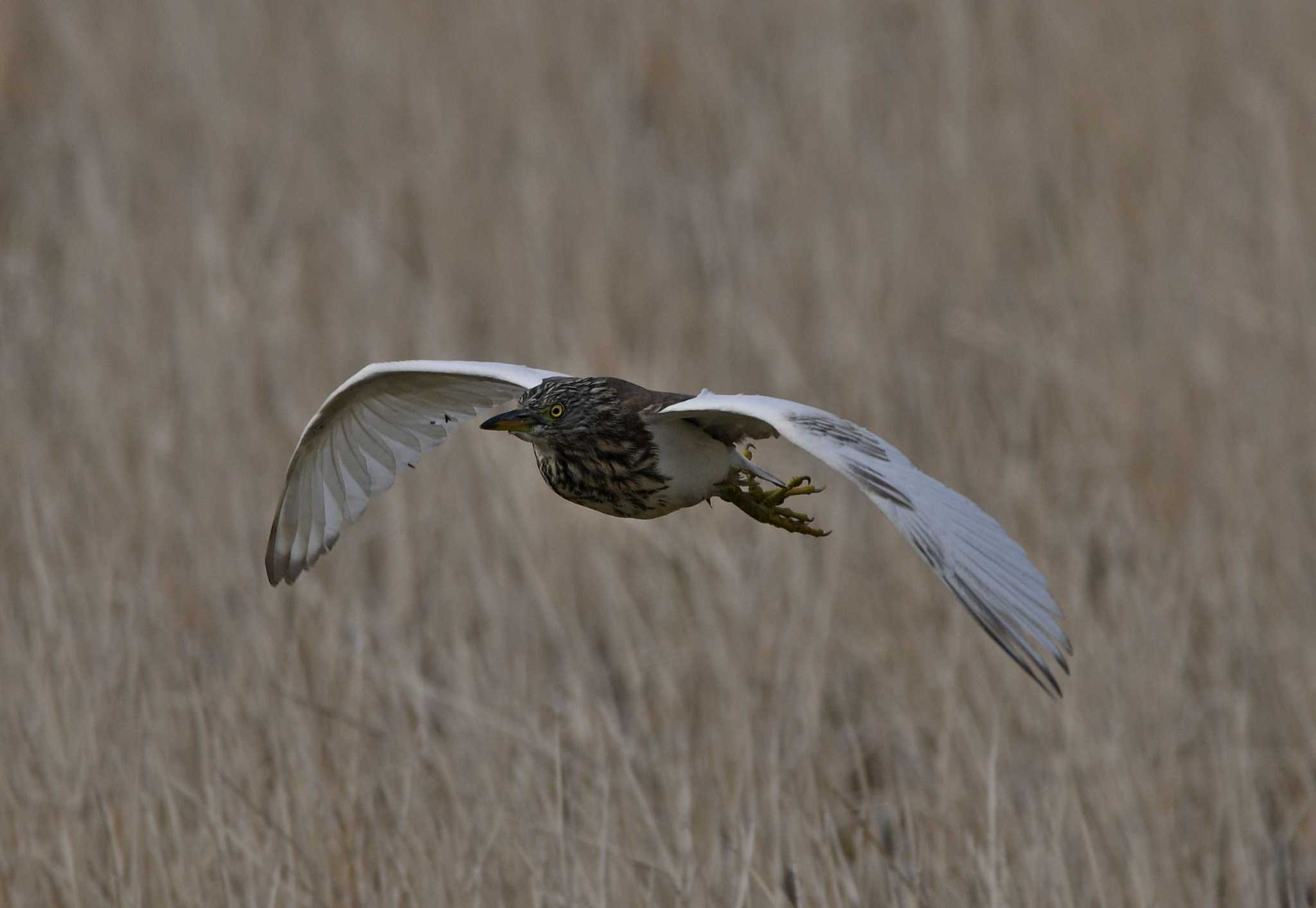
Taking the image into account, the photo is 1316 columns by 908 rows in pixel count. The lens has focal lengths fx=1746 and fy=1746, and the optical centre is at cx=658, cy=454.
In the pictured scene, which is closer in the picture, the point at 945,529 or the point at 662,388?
the point at 945,529

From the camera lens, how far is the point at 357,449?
122 inches

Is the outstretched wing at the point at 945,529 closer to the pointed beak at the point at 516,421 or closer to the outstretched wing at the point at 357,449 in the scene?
the pointed beak at the point at 516,421

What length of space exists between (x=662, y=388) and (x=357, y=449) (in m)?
2.10

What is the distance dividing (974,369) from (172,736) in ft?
8.66

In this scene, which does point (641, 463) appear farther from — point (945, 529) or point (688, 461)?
point (945, 529)

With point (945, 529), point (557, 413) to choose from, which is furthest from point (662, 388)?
point (945, 529)

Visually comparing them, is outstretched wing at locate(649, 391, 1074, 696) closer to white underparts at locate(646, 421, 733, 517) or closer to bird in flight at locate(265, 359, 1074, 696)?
bird in flight at locate(265, 359, 1074, 696)

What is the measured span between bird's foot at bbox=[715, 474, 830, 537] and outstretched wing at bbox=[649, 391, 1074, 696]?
204mm

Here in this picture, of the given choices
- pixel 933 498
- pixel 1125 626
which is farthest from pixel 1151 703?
pixel 933 498

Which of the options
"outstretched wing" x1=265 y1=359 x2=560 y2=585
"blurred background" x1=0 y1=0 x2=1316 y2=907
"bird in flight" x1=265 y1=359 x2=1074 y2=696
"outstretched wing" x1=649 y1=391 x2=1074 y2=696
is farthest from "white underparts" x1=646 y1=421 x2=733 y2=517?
"blurred background" x1=0 y1=0 x2=1316 y2=907

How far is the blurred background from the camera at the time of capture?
3377 millimetres

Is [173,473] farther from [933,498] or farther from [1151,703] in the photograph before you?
[933,498]

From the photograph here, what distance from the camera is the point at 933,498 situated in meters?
2.21

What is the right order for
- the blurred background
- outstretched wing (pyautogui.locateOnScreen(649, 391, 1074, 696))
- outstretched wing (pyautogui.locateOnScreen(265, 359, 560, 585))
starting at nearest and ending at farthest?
outstretched wing (pyautogui.locateOnScreen(649, 391, 1074, 696))
outstretched wing (pyautogui.locateOnScreen(265, 359, 560, 585))
the blurred background
